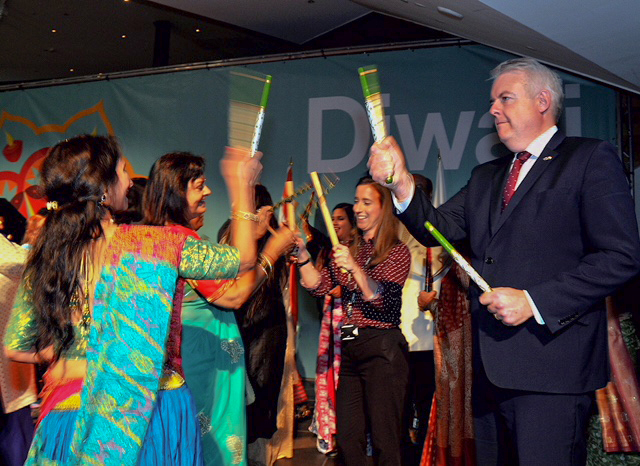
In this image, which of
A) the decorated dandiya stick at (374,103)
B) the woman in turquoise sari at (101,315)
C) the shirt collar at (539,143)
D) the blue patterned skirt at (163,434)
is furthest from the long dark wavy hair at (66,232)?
the shirt collar at (539,143)

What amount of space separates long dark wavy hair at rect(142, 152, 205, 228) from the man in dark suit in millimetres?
964

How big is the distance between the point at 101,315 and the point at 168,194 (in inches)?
40.8

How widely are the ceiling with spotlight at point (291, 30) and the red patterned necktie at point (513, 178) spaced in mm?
1070

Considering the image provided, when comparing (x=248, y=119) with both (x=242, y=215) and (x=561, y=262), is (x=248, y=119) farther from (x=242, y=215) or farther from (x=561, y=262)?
(x=561, y=262)

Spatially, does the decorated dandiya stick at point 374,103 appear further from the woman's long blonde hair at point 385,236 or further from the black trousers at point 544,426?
the woman's long blonde hair at point 385,236

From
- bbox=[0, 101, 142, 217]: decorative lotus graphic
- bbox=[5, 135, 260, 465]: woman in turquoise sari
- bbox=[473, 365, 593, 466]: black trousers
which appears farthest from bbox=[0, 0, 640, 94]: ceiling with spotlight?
bbox=[5, 135, 260, 465]: woman in turquoise sari

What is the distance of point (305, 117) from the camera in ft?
16.6

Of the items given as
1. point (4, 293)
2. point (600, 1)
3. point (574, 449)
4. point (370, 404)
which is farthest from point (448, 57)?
point (574, 449)

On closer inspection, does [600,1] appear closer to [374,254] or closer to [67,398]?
[374,254]

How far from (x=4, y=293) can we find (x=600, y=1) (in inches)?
100

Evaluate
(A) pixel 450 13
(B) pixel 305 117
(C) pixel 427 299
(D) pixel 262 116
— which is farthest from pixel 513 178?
(B) pixel 305 117

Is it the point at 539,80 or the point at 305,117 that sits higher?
the point at 305,117

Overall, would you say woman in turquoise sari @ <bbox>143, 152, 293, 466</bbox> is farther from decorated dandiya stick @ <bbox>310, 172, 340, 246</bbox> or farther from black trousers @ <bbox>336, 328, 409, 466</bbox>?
black trousers @ <bbox>336, 328, 409, 466</bbox>

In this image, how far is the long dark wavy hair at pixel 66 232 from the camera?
1.56 metres
